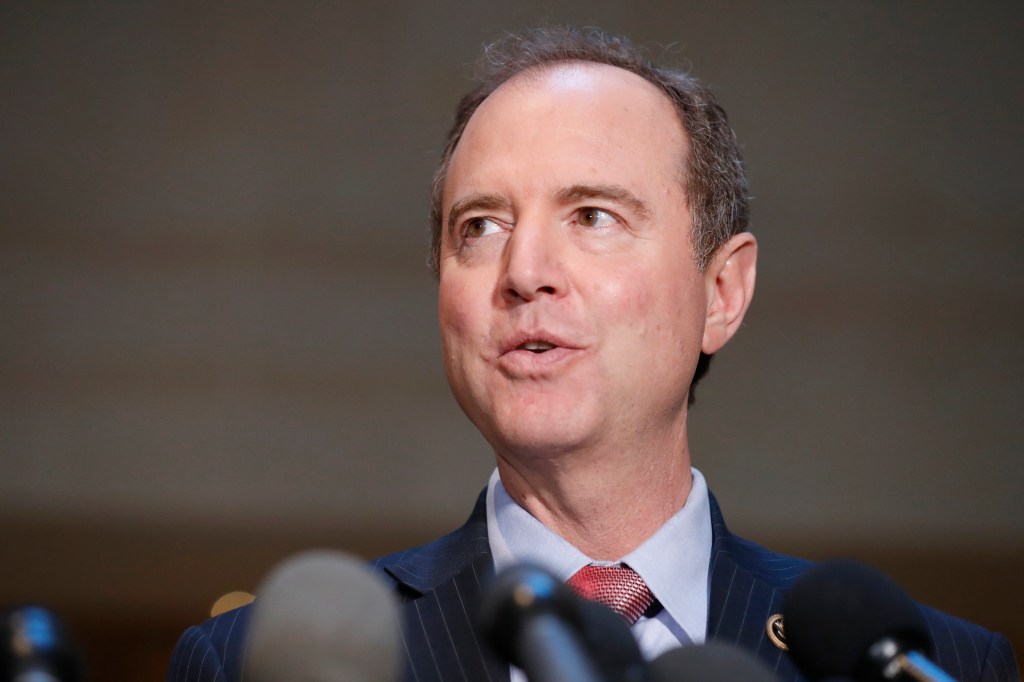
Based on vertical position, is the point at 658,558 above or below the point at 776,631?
above

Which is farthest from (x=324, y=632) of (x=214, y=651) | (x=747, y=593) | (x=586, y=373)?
(x=747, y=593)

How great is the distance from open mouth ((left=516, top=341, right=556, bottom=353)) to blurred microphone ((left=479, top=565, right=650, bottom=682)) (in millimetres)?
968

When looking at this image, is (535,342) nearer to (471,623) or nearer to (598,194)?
(598,194)

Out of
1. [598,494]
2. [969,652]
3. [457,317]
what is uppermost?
[457,317]

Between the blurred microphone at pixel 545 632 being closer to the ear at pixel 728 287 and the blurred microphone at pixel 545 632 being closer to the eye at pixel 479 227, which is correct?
the eye at pixel 479 227

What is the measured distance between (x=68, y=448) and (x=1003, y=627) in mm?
4081

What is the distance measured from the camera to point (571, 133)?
210cm

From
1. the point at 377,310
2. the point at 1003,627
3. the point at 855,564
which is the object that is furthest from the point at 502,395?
the point at 1003,627

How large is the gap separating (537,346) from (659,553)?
1.36 feet

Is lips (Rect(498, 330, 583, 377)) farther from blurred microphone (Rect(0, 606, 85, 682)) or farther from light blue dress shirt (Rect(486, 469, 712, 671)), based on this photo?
blurred microphone (Rect(0, 606, 85, 682))

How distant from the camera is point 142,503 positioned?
5.12 metres

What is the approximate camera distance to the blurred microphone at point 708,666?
1.04 metres

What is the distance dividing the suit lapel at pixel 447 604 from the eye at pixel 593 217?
1.84ft

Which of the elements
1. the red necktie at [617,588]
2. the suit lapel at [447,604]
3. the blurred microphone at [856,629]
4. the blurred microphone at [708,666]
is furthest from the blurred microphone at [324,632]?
the red necktie at [617,588]
